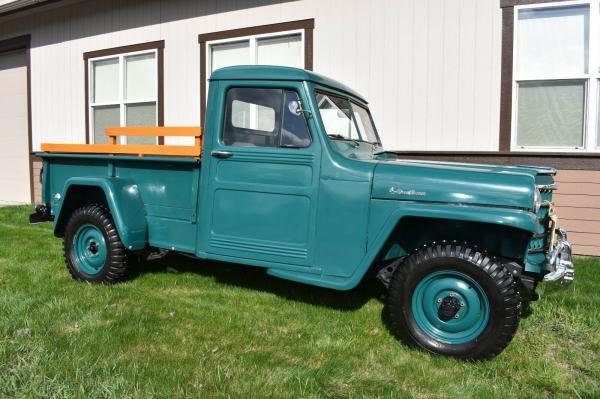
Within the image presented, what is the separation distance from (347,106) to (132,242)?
2195 millimetres

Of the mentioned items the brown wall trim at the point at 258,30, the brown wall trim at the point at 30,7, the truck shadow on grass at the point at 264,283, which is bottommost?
the truck shadow on grass at the point at 264,283

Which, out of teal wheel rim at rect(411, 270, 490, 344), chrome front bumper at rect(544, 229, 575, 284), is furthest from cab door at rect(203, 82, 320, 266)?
chrome front bumper at rect(544, 229, 575, 284)

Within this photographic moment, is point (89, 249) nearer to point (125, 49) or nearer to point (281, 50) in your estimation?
point (281, 50)

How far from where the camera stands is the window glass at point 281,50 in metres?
7.60

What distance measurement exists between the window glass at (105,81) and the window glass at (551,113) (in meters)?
7.04

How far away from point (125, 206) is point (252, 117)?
1.39m

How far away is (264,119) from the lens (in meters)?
3.93

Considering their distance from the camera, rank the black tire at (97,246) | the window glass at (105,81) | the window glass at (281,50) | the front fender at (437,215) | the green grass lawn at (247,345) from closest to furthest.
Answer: the green grass lawn at (247,345) < the front fender at (437,215) < the black tire at (97,246) < the window glass at (281,50) < the window glass at (105,81)

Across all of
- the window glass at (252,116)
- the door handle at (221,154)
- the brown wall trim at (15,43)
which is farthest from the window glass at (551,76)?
the brown wall trim at (15,43)

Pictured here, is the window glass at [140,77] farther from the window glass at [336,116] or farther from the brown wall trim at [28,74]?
the window glass at [336,116]

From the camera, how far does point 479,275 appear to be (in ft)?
10.4

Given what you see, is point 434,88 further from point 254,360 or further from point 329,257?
point 254,360

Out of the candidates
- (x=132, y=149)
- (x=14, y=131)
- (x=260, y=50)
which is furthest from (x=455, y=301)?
(x=14, y=131)

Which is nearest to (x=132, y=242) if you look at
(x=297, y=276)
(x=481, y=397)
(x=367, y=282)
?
(x=297, y=276)
